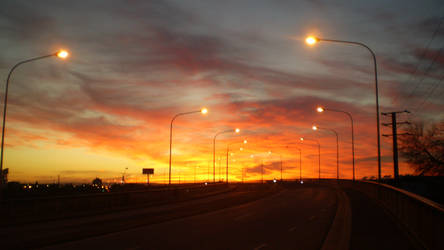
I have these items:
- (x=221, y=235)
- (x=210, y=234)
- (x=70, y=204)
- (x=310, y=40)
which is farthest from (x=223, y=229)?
(x=70, y=204)

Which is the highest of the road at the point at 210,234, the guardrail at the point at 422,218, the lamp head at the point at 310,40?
the lamp head at the point at 310,40

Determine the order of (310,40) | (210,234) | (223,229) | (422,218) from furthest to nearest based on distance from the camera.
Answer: (310,40) < (223,229) < (210,234) < (422,218)

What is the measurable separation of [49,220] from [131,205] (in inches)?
406

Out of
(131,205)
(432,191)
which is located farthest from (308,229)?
(432,191)

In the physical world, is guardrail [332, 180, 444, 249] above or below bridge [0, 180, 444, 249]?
above

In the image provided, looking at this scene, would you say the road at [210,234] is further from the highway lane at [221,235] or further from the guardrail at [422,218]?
the guardrail at [422,218]

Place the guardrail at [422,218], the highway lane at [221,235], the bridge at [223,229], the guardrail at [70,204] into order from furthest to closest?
1. the guardrail at [70,204]
2. the highway lane at [221,235]
3. the bridge at [223,229]
4. the guardrail at [422,218]

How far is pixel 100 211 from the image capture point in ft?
96.2

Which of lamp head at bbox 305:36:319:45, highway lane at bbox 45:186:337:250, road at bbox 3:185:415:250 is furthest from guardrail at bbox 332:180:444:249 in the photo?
lamp head at bbox 305:36:319:45

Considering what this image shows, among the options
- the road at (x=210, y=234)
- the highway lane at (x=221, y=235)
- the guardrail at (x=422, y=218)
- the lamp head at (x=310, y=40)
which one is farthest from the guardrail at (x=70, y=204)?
the guardrail at (x=422, y=218)

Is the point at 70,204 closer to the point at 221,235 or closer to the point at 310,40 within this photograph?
the point at 221,235

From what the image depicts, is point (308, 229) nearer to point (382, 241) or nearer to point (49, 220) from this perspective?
point (382, 241)

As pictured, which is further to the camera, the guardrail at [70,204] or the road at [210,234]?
the guardrail at [70,204]

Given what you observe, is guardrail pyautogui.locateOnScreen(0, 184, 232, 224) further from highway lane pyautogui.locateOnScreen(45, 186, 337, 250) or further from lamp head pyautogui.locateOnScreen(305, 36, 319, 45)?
lamp head pyautogui.locateOnScreen(305, 36, 319, 45)
